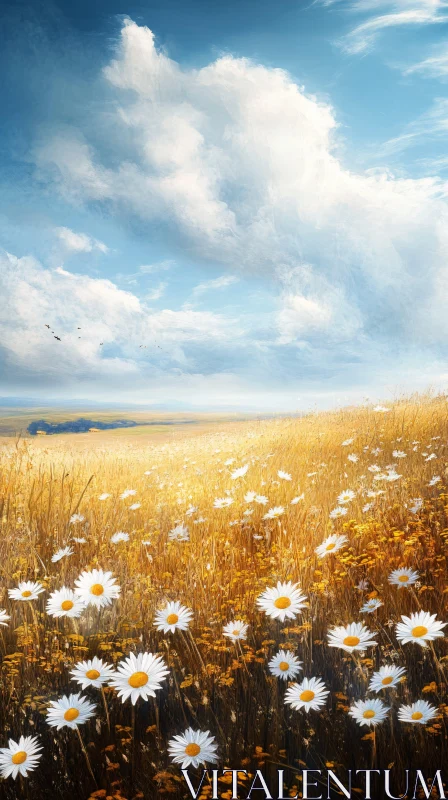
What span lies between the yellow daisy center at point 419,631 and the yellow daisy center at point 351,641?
0.66 ft

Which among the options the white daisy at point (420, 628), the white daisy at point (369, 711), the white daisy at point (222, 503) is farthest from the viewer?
the white daisy at point (222, 503)

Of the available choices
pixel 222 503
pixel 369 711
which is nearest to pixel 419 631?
pixel 369 711

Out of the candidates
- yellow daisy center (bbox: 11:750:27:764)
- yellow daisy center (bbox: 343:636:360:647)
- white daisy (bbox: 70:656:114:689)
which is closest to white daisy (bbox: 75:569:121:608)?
white daisy (bbox: 70:656:114:689)

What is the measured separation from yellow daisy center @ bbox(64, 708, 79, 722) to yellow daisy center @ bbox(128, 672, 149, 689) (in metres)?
0.21

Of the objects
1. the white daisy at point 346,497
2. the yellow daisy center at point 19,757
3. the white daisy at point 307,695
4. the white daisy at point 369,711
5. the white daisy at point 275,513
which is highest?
the white daisy at point 346,497

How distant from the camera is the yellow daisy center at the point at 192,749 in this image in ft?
5.68

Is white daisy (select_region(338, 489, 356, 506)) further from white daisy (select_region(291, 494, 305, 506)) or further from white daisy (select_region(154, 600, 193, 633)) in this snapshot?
white daisy (select_region(154, 600, 193, 633))

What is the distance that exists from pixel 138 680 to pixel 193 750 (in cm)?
27

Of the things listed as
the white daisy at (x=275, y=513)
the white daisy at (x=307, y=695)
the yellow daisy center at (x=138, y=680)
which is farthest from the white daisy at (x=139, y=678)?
the white daisy at (x=275, y=513)

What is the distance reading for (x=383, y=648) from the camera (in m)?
2.43

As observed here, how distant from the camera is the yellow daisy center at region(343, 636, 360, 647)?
2039mm

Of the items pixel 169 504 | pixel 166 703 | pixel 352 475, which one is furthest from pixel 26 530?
pixel 352 475

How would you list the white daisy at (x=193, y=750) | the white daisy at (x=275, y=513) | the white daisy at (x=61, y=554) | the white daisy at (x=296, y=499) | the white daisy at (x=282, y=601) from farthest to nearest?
the white daisy at (x=296, y=499) → the white daisy at (x=275, y=513) → the white daisy at (x=61, y=554) → the white daisy at (x=282, y=601) → the white daisy at (x=193, y=750)

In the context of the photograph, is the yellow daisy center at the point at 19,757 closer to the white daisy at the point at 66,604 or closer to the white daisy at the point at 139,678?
the white daisy at the point at 139,678
